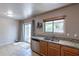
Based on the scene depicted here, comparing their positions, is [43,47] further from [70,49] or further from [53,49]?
[70,49]

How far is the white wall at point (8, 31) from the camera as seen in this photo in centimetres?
602

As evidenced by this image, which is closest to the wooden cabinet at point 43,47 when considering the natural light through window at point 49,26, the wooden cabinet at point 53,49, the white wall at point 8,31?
the wooden cabinet at point 53,49

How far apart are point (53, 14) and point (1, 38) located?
3737mm

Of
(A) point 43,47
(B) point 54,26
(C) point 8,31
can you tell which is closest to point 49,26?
(B) point 54,26

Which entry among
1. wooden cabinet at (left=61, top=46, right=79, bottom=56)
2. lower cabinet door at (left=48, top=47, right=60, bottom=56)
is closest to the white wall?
lower cabinet door at (left=48, top=47, right=60, bottom=56)

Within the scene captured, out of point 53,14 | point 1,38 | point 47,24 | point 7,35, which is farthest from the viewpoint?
point 7,35

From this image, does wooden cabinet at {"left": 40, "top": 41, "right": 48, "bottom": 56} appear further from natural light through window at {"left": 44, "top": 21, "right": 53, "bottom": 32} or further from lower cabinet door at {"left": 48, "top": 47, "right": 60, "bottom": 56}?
natural light through window at {"left": 44, "top": 21, "right": 53, "bottom": 32}

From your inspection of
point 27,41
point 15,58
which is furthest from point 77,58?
point 27,41

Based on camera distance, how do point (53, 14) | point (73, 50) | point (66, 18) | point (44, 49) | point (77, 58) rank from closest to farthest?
point (77, 58)
point (73, 50)
point (66, 18)
point (44, 49)
point (53, 14)

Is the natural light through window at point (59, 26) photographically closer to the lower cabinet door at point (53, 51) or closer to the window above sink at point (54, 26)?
the window above sink at point (54, 26)

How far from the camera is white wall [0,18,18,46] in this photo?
6020 mm

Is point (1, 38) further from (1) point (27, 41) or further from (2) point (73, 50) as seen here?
(2) point (73, 50)

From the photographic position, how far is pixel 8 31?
21.4 ft

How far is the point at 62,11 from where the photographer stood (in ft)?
11.3
